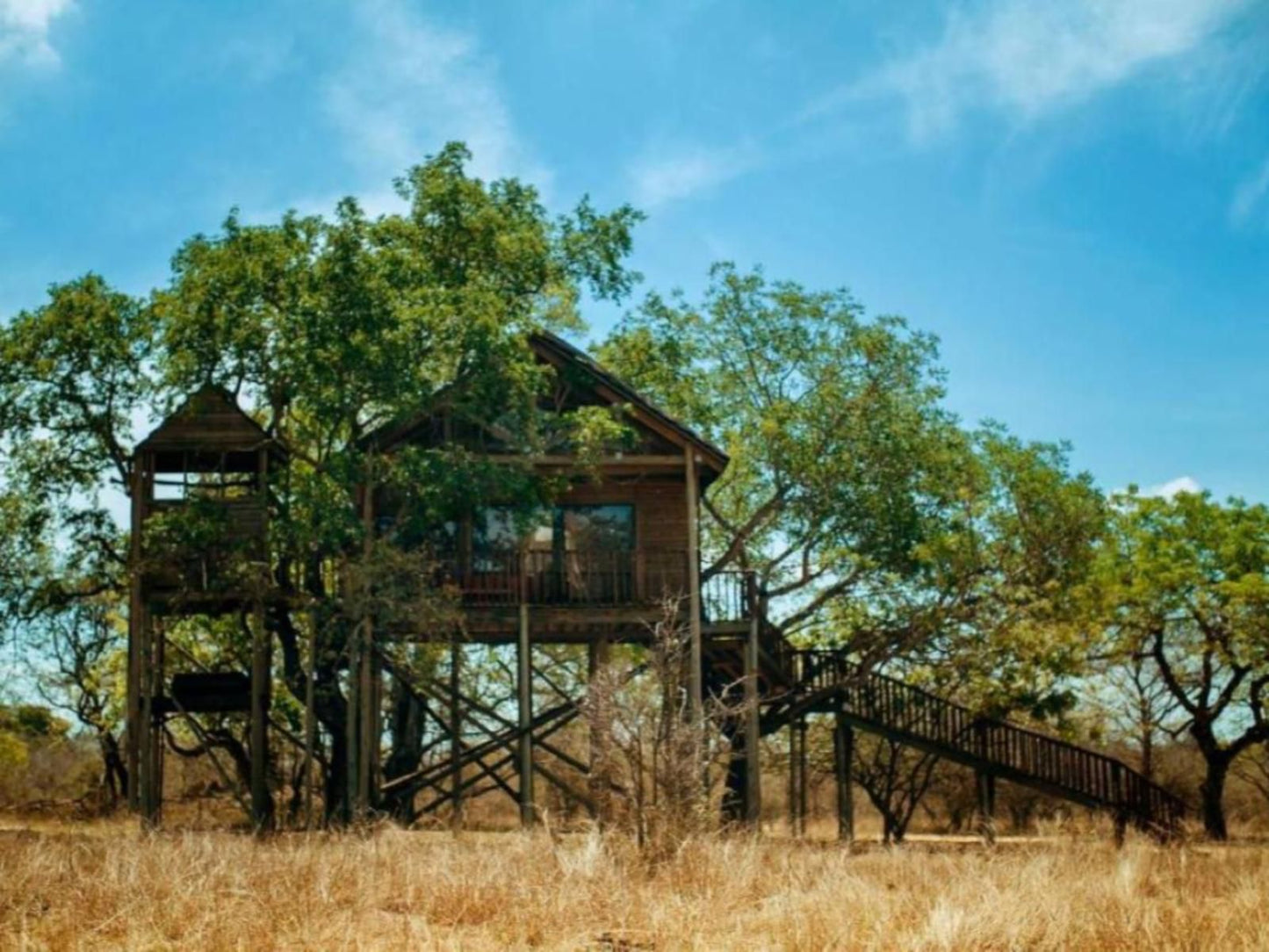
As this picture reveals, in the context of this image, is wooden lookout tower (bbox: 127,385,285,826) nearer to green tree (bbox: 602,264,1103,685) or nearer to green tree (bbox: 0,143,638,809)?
green tree (bbox: 0,143,638,809)

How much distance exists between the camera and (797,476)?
34312 mm

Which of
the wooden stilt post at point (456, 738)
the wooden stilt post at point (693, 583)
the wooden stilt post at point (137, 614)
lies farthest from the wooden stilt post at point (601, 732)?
the wooden stilt post at point (137, 614)

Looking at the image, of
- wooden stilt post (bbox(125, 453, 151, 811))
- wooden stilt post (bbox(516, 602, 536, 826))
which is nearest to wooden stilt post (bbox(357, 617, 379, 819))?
wooden stilt post (bbox(516, 602, 536, 826))

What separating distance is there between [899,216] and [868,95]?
9.62 feet

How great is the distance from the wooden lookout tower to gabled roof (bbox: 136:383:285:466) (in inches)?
0.6

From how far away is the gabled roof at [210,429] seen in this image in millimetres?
29219

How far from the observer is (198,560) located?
93.6 feet

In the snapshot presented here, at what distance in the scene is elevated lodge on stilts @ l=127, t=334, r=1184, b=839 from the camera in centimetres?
2789

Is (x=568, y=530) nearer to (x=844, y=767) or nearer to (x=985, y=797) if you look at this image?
(x=844, y=767)

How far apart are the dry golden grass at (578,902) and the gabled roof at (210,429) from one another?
1345 cm

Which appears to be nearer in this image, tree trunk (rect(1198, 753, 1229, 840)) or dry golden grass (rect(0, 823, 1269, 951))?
dry golden grass (rect(0, 823, 1269, 951))

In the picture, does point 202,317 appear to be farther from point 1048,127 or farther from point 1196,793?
point 1196,793

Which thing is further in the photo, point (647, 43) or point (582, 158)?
point (582, 158)

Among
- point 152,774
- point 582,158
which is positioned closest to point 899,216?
point 582,158
